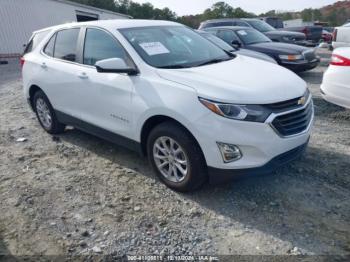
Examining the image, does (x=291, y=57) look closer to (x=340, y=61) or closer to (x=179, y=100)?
(x=340, y=61)

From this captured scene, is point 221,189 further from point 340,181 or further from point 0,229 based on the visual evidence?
point 0,229

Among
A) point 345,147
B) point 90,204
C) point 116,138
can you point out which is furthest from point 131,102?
point 345,147

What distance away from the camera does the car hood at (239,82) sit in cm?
297

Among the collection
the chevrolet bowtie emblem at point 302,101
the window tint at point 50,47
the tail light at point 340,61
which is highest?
the window tint at point 50,47

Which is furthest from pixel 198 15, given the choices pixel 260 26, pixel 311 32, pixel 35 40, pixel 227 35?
Result: pixel 35 40

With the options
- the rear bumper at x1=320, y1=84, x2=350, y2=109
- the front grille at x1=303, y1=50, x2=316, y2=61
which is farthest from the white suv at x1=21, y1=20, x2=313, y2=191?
the front grille at x1=303, y1=50, x2=316, y2=61

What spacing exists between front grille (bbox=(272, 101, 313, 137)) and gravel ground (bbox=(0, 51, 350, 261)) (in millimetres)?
679

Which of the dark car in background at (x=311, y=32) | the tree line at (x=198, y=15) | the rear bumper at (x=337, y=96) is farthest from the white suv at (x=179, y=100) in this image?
the tree line at (x=198, y=15)

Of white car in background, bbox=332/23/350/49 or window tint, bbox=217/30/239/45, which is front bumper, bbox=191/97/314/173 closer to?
window tint, bbox=217/30/239/45

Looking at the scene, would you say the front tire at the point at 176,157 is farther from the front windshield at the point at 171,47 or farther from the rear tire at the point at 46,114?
the rear tire at the point at 46,114

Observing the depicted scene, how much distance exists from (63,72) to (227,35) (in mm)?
6941

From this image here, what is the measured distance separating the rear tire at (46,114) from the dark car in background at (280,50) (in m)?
5.86

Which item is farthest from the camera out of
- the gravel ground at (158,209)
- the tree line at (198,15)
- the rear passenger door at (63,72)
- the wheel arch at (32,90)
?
the tree line at (198,15)

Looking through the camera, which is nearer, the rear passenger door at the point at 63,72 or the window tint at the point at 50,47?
the rear passenger door at the point at 63,72
